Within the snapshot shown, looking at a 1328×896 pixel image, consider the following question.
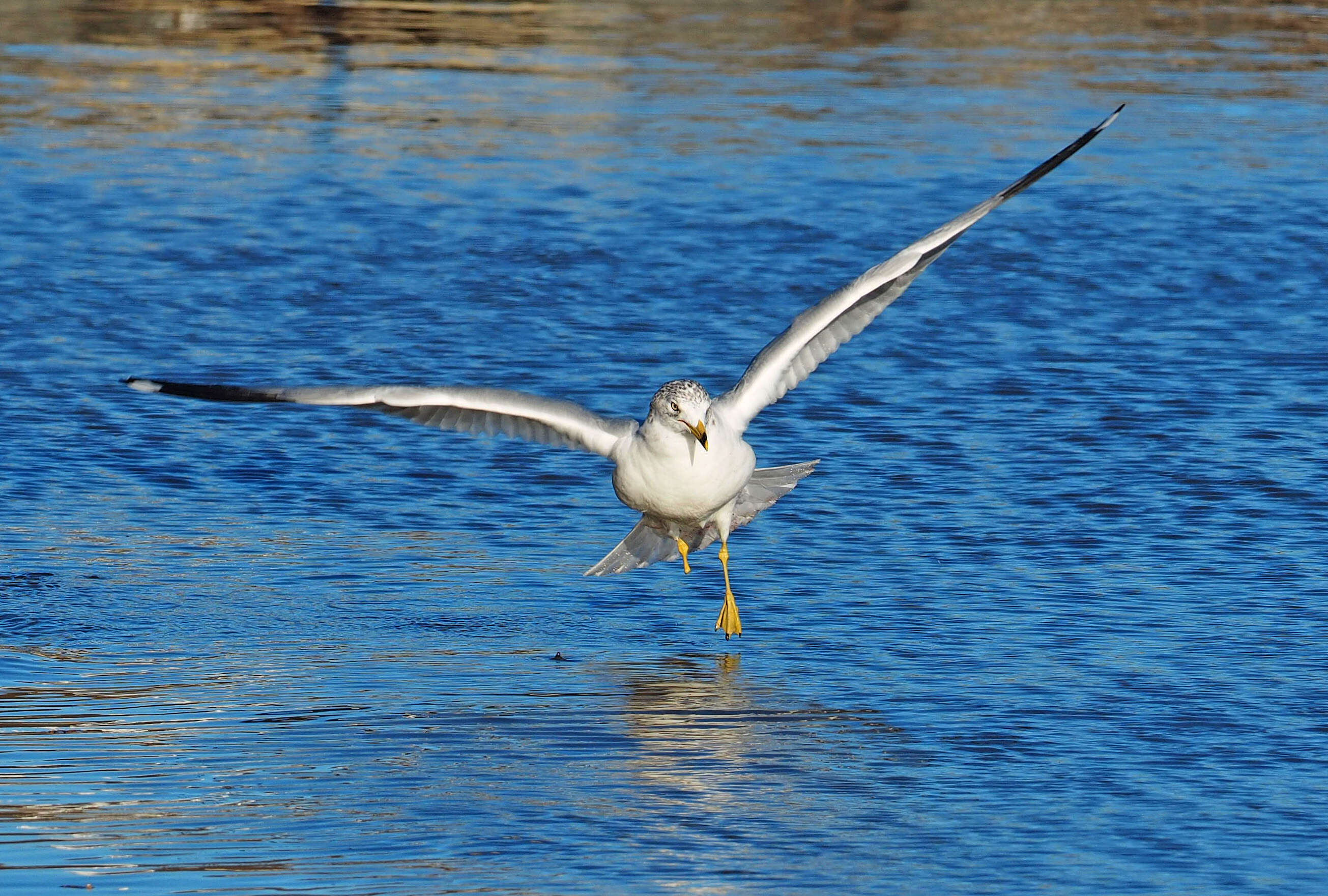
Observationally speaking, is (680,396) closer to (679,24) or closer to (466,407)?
(466,407)

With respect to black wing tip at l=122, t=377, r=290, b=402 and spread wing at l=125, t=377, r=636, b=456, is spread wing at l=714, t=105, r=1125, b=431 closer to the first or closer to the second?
spread wing at l=125, t=377, r=636, b=456

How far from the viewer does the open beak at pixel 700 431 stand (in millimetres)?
9656

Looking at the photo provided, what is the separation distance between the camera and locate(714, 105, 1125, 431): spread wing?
401 inches

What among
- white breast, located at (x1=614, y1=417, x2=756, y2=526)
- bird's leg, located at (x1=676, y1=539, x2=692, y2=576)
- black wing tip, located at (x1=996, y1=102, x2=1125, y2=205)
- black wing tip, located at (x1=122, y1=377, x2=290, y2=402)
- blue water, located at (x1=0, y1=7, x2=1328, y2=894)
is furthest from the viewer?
bird's leg, located at (x1=676, y1=539, x2=692, y2=576)

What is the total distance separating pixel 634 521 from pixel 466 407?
72.7 inches

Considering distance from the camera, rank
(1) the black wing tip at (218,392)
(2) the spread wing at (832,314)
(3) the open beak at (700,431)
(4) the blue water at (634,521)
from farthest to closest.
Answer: (2) the spread wing at (832,314), (3) the open beak at (700,431), (1) the black wing tip at (218,392), (4) the blue water at (634,521)

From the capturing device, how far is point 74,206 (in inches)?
779

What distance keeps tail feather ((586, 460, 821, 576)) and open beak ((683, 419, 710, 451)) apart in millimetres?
708

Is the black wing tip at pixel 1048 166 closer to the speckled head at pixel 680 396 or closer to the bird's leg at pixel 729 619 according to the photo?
the speckled head at pixel 680 396

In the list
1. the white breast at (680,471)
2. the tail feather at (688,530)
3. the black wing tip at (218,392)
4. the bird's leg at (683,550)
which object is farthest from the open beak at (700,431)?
the black wing tip at (218,392)

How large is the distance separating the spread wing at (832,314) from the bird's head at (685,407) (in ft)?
1.45

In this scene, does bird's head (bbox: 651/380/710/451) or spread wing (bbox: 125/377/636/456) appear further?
bird's head (bbox: 651/380/710/451)

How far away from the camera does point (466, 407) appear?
9859 millimetres

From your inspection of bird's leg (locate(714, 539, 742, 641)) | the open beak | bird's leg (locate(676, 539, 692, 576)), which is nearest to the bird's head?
the open beak
